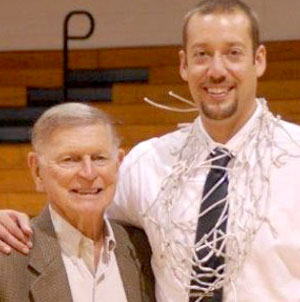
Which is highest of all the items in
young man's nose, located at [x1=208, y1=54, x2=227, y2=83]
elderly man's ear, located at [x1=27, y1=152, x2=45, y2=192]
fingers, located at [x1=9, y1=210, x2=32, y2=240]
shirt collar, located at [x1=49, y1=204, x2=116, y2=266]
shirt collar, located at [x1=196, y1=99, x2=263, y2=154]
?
young man's nose, located at [x1=208, y1=54, x2=227, y2=83]

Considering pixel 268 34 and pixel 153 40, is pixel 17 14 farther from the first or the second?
pixel 268 34

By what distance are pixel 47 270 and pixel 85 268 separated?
0.09 metres

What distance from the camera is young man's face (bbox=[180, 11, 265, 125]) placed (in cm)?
193

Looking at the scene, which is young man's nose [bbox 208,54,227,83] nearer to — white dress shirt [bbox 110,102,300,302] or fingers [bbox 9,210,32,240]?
white dress shirt [bbox 110,102,300,302]

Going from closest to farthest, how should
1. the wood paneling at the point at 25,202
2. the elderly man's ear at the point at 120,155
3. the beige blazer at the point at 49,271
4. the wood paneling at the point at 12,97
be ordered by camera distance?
the beige blazer at the point at 49,271, the elderly man's ear at the point at 120,155, the wood paneling at the point at 25,202, the wood paneling at the point at 12,97

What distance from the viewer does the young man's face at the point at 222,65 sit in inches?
76.0

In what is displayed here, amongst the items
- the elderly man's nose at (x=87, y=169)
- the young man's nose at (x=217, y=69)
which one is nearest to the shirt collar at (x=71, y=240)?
the elderly man's nose at (x=87, y=169)

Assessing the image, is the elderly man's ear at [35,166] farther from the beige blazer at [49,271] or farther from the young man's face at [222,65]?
the young man's face at [222,65]

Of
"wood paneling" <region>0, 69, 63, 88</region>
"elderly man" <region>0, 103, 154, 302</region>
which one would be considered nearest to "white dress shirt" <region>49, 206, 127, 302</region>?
"elderly man" <region>0, 103, 154, 302</region>

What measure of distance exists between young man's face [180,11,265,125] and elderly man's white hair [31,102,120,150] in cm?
23

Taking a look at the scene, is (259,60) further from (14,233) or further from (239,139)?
(14,233)

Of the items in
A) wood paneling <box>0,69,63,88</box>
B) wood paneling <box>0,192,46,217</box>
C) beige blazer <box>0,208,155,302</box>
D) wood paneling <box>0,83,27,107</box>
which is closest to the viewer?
beige blazer <box>0,208,155,302</box>

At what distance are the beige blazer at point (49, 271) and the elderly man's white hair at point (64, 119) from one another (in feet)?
0.63

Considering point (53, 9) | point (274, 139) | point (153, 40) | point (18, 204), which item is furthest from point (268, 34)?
point (274, 139)
